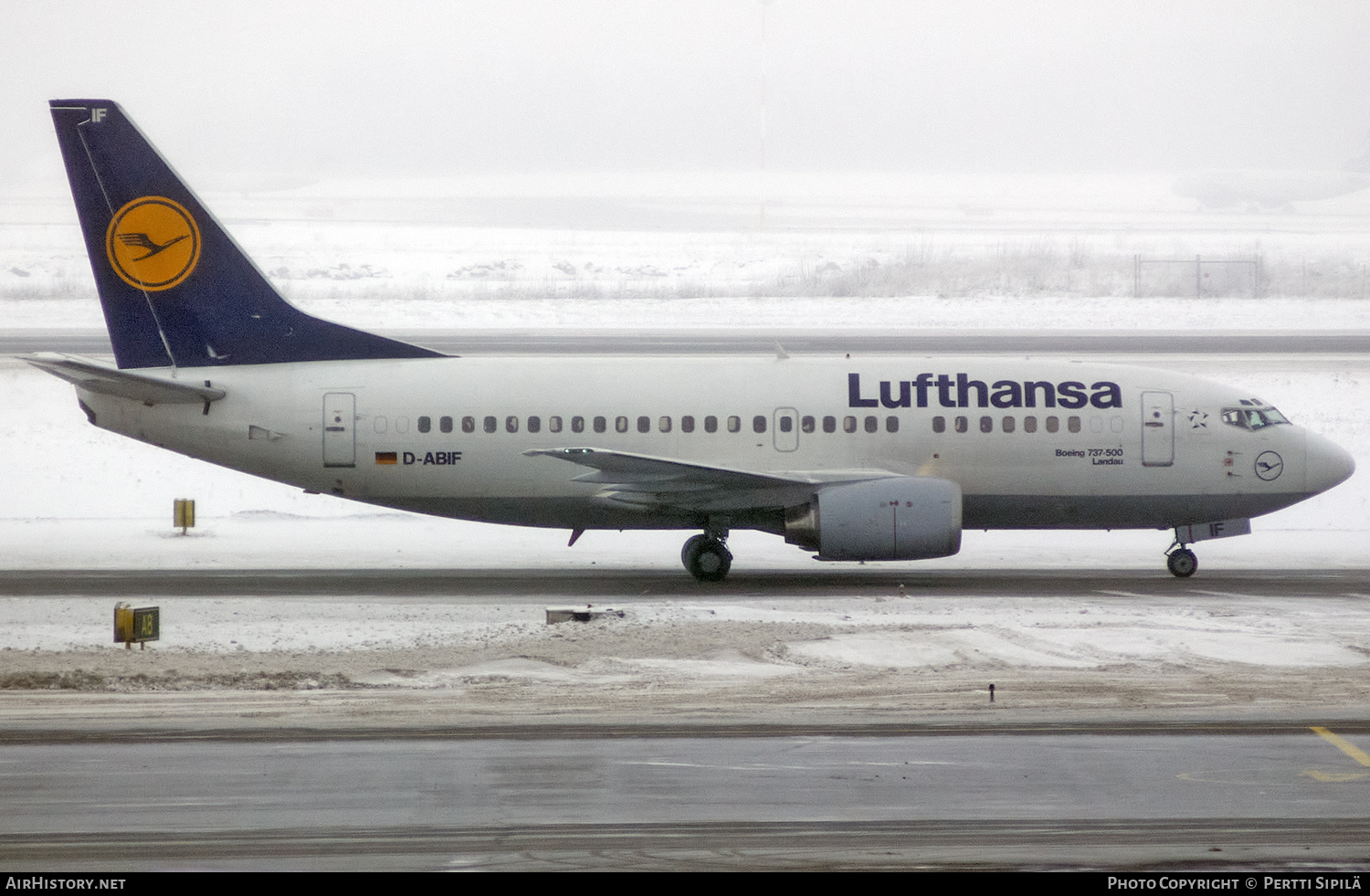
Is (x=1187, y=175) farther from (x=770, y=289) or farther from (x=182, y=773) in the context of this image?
(x=182, y=773)

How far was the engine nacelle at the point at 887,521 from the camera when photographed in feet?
74.8

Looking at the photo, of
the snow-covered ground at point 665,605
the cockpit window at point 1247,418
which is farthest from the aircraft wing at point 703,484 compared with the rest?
the cockpit window at point 1247,418

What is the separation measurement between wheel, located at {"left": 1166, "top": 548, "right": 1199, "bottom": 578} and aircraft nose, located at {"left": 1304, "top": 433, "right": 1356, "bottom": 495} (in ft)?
7.72

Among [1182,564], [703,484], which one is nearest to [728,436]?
[703,484]

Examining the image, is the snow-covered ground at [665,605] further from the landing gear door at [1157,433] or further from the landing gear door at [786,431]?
the landing gear door at [786,431]

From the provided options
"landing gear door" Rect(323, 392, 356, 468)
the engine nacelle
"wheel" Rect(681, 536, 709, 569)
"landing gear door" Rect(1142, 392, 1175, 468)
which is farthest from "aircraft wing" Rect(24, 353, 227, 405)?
"landing gear door" Rect(1142, 392, 1175, 468)

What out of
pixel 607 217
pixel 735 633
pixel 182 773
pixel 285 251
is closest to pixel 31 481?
pixel 735 633

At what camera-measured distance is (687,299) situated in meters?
54.9

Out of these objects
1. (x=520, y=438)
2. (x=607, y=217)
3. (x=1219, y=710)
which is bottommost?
(x=1219, y=710)

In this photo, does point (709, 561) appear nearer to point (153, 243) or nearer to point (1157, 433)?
point (1157, 433)

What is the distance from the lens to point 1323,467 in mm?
24453

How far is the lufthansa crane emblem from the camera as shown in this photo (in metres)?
24.0

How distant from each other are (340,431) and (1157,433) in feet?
44.9

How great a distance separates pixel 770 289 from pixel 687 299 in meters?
5.01
